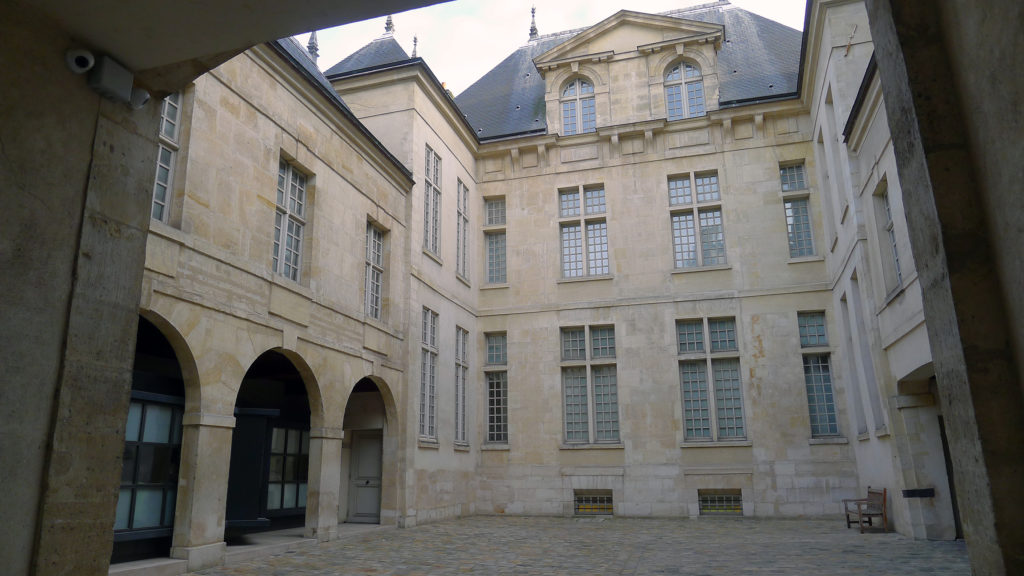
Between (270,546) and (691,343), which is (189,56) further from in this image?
(691,343)

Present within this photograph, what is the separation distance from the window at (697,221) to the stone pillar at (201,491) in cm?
1227

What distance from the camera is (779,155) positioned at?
17.5 metres

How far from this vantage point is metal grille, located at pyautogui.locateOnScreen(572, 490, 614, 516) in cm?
1691

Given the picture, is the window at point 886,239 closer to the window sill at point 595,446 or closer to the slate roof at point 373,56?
the window sill at point 595,446

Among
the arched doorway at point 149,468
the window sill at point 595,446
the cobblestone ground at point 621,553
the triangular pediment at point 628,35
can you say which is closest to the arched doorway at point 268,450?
the cobblestone ground at point 621,553

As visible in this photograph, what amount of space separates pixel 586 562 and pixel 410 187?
8934 millimetres

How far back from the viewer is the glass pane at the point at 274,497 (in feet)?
39.8

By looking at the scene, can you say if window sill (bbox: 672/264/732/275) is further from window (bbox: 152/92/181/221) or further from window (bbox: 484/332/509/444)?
window (bbox: 152/92/181/221)

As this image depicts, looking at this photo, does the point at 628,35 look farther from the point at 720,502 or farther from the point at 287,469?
the point at 287,469

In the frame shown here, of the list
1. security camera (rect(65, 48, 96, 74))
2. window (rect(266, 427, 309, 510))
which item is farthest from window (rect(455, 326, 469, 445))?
security camera (rect(65, 48, 96, 74))

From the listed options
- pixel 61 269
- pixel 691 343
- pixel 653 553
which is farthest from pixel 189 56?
pixel 691 343

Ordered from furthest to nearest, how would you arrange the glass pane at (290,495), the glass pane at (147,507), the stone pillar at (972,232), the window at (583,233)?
1. the window at (583,233)
2. the glass pane at (290,495)
3. the glass pane at (147,507)
4. the stone pillar at (972,232)

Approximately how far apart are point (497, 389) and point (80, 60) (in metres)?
15.3

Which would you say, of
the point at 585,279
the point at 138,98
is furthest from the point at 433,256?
the point at 138,98
